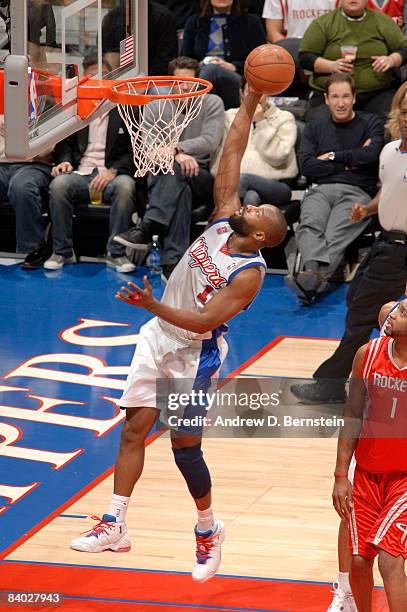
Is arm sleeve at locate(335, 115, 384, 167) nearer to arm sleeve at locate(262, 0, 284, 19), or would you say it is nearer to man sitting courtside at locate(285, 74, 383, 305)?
man sitting courtside at locate(285, 74, 383, 305)

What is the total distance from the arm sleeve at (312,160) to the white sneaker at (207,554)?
18.4 ft

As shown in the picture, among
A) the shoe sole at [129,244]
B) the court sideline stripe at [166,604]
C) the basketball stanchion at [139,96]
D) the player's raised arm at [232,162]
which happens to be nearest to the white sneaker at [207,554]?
the court sideline stripe at [166,604]

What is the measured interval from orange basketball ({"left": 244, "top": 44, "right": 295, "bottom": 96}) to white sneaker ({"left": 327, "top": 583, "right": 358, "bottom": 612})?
8.23 feet

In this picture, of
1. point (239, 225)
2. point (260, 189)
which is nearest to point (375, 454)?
point (239, 225)

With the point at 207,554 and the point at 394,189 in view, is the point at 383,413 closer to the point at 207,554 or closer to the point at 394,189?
the point at 207,554

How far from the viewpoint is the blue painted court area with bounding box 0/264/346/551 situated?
23.1ft

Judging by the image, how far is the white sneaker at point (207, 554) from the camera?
562 centimetres

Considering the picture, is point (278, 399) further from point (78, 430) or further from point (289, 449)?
point (78, 430)

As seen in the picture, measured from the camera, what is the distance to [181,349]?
5711mm

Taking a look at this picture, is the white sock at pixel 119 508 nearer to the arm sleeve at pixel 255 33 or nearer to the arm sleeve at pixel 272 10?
the arm sleeve at pixel 255 33

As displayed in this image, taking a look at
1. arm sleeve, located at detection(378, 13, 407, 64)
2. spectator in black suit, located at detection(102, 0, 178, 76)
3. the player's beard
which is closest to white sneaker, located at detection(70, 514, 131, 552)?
the player's beard

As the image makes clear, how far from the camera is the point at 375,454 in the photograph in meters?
4.86

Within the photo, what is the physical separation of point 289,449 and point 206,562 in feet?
6.52

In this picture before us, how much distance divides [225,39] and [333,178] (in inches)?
92.0
